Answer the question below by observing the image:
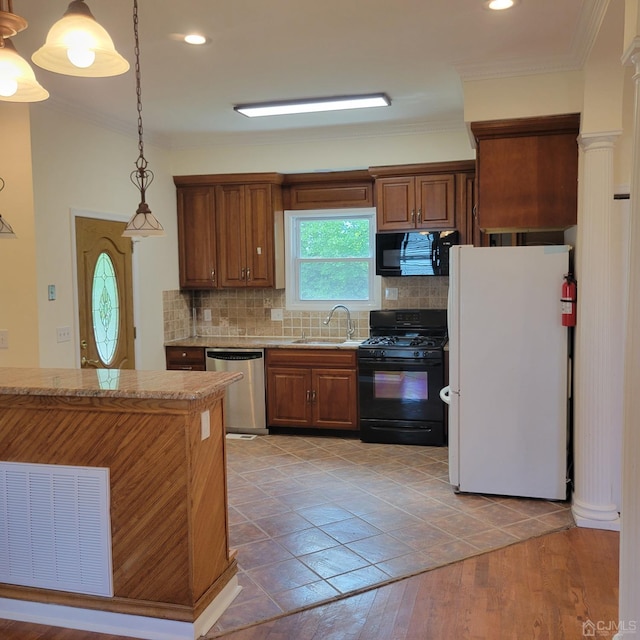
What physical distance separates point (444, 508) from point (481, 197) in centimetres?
198

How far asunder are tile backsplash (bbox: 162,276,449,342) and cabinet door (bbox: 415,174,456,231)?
575mm

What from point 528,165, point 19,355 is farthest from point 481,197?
point 19,355

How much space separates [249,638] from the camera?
2.59 meters

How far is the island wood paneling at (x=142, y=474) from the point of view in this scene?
2566mm

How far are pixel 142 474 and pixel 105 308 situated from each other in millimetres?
2686

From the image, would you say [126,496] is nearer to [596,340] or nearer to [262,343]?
[596,340]

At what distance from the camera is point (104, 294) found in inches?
196

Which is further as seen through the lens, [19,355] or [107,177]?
[107,177]

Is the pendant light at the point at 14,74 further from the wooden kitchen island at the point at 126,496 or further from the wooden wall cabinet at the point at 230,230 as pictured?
the wooden wall cabinet at the point at 230,230

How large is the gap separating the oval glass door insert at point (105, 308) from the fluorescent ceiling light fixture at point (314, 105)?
5.35 ft

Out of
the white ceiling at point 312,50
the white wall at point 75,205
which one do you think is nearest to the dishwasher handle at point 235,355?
the white wall at point 75,205

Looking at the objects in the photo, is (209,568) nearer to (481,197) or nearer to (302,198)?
(481,197)

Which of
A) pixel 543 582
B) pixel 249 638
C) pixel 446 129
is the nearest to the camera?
pixel 249 638

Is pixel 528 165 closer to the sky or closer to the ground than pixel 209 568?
closer to the sky
